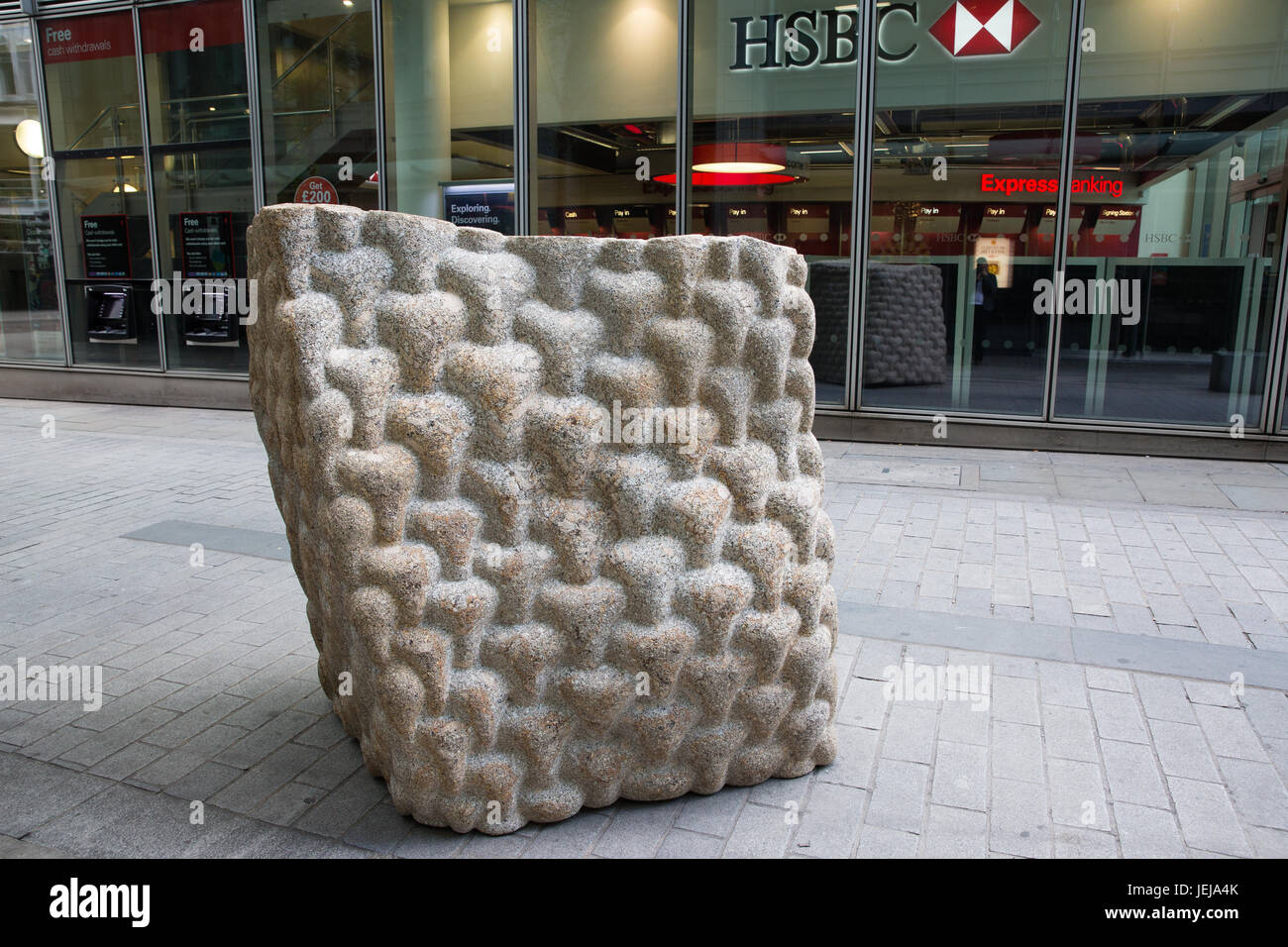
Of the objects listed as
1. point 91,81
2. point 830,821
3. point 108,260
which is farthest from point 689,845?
point 91,81

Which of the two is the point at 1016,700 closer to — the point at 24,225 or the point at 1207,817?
the point at 1207,817

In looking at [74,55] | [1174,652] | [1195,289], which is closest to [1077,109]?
[1195,289]

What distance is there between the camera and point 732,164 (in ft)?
32.7

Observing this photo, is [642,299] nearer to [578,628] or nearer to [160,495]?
[578,628]

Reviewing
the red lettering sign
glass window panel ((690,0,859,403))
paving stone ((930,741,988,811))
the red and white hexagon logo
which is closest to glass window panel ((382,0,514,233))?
the red lettering sign

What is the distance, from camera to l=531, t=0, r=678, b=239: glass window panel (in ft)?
33.1

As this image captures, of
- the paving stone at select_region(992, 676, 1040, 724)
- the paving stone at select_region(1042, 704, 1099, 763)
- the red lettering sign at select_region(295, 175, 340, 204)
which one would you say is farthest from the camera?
the red lettering sign at select_region(295, 175, 340, 204)

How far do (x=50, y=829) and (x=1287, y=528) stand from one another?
707 centimetres

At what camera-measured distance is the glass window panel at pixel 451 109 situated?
1062 centimetres

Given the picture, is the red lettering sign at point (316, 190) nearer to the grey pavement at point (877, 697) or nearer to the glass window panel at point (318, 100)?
the glass window panel at point (318, 100)
